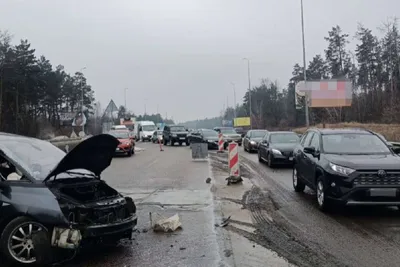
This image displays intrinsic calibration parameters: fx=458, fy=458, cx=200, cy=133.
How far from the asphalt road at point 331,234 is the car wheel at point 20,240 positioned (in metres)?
3.16

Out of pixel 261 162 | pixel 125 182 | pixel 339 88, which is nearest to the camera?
pixel 125 182

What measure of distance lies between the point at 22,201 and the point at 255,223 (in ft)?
13.1

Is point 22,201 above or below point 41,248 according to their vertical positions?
above

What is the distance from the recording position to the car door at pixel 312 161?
31.9 ft

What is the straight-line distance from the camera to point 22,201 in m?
5.69

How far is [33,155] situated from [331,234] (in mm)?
4664

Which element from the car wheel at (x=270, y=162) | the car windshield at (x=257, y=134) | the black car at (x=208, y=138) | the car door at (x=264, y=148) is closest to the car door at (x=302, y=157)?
the car wheel at (x=270, y=162)

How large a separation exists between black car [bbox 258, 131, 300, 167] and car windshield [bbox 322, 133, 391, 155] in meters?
7.97

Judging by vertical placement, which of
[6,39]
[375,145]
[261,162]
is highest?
[6,39]

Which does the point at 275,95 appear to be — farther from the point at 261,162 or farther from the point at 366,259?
the point at 366,259

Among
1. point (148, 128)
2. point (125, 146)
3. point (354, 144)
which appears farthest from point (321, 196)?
point (148, 128)

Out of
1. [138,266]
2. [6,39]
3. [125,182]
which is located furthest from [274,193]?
[6,39]

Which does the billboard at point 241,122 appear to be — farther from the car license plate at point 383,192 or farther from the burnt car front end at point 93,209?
the burnt car front end at point 93,209

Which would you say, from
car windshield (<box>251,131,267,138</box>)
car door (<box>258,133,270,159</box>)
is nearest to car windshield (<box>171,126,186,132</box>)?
car windshield (<box>251,131,267,138</box>)
